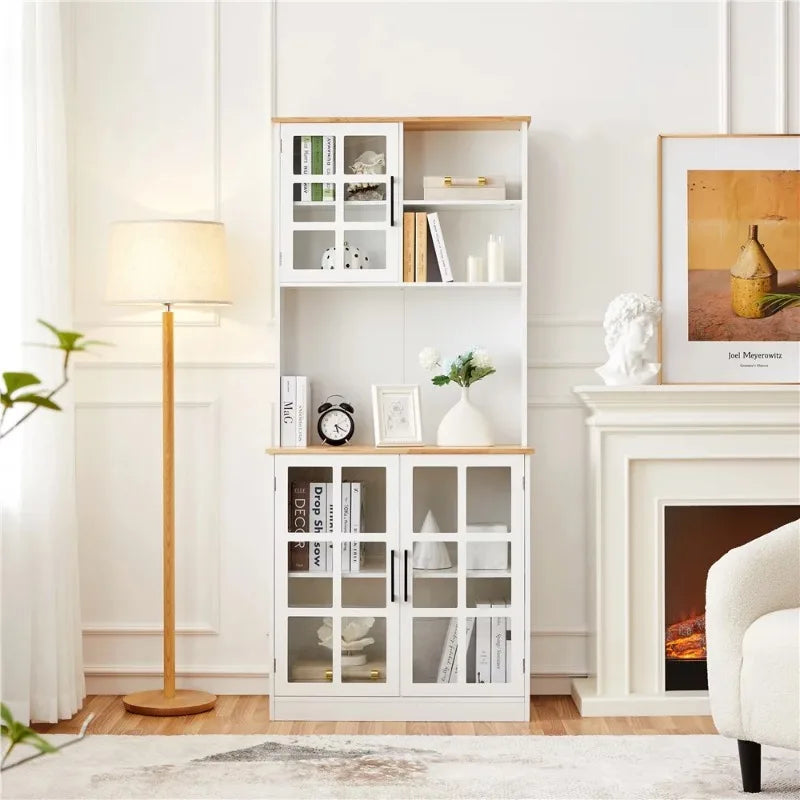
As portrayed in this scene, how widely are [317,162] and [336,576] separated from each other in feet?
4.52

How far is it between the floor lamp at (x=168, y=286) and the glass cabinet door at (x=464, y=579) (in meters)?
0.79

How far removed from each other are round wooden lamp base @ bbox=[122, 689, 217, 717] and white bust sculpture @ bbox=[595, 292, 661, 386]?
1742 millimetres

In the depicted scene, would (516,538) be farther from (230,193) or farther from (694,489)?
(230,193)

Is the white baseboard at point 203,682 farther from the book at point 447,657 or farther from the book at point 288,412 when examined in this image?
the book at point 288,412

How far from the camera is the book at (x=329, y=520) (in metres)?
3.46

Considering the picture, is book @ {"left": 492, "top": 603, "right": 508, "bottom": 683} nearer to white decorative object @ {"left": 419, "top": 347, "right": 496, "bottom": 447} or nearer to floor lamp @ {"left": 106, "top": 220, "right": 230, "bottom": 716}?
white decorative object @ {"left": 419, "top": 347, "right": 496, "bottom": 447}

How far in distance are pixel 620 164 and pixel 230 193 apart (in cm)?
140

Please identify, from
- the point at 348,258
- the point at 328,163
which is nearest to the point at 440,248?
the point at 348,258

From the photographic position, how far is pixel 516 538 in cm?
343

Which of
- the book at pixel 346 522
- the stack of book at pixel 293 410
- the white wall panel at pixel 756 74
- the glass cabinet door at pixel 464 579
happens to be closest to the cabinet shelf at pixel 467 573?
the glass cabinet door at pixel 464 579

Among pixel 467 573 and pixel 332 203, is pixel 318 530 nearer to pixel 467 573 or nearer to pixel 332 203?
pixel 467 573

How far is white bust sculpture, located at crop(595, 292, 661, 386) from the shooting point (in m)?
3.51

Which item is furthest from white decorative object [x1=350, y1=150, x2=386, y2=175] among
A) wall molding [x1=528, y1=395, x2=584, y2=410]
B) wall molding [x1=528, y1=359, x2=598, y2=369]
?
wall molding [x1=528, y1=395, x2=584, y2=410]

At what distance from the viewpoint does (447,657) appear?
3.46 meters
